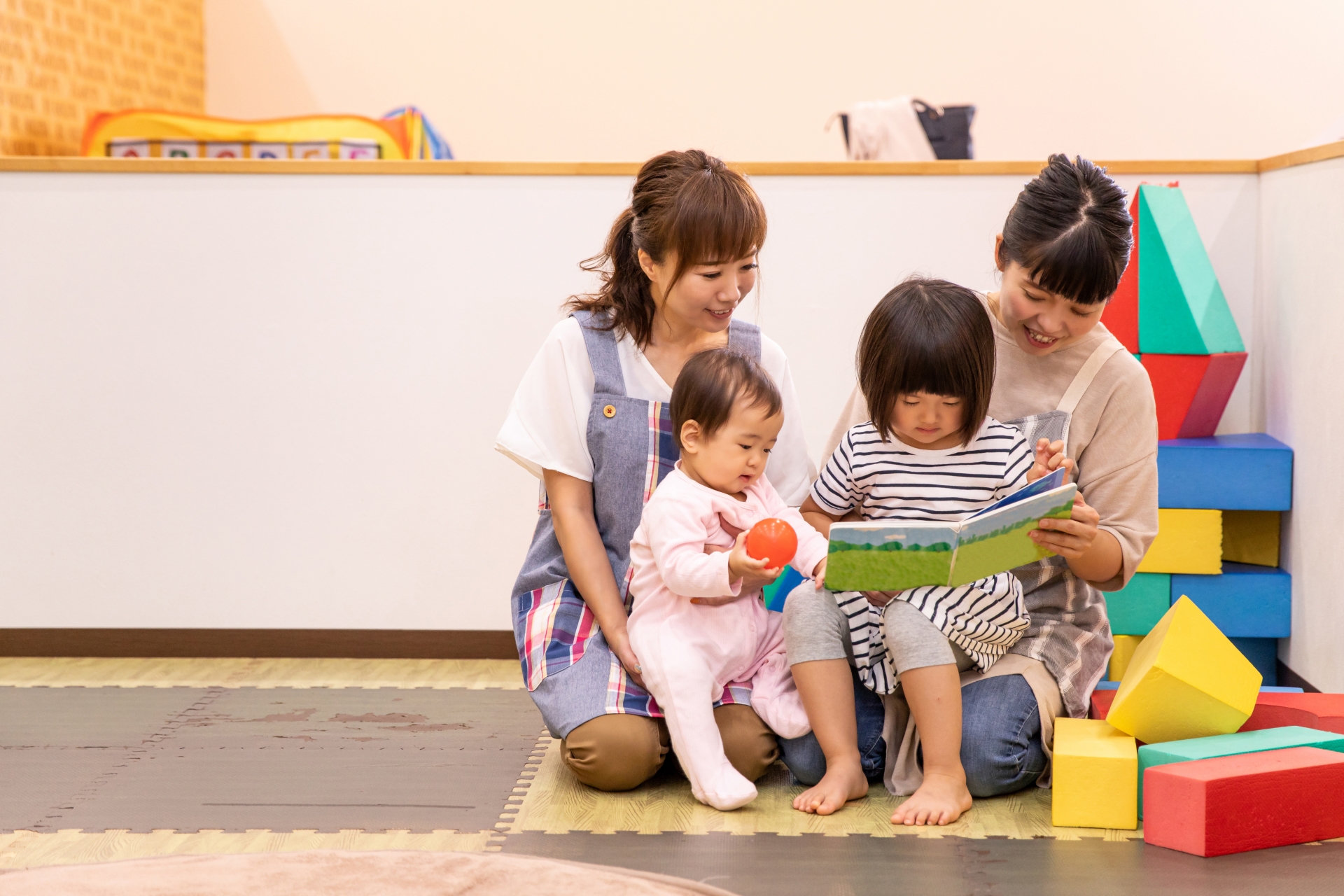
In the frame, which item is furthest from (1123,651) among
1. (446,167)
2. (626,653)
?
(446,167)

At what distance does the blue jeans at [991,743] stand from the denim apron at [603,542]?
0.48 feet

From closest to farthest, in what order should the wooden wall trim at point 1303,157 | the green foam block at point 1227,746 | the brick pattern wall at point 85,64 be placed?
1. the green foam block at point 1227,746
2. the wooden wall trim at point 1303,157
3. the brick pattern wall at point 85,64

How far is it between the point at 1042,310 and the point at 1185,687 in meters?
0.61

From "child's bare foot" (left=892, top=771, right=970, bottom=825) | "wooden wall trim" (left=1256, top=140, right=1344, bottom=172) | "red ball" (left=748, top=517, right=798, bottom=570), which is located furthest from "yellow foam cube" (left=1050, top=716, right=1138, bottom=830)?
"wooden wall trim" (left=1256, top=140, right=1344, bottom=172)

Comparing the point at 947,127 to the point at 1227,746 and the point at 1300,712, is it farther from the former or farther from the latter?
the point at 1227,746

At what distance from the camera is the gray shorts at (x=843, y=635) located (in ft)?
5.86

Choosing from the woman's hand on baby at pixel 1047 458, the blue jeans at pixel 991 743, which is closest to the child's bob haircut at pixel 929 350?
the woman's hand on baby at pixel 1047 458

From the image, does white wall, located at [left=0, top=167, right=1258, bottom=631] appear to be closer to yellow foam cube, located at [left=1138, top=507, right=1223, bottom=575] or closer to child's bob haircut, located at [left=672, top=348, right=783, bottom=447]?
yellow foam cube, located at [left=1138, top=507, right=1223, bottom=575]

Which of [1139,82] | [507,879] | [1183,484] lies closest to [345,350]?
[507,879]

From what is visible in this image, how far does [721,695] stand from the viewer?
77.5 inches

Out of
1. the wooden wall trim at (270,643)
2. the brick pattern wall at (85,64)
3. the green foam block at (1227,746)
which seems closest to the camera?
the green foam block at (1227,746)

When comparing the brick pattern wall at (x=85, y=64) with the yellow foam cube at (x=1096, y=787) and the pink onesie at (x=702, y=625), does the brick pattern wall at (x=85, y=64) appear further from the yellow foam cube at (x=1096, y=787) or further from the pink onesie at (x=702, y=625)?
the yellow foam cube at (x=1096, y=787)

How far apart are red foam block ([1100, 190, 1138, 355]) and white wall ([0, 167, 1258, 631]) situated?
0.32 m

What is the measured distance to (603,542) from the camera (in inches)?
82.4
